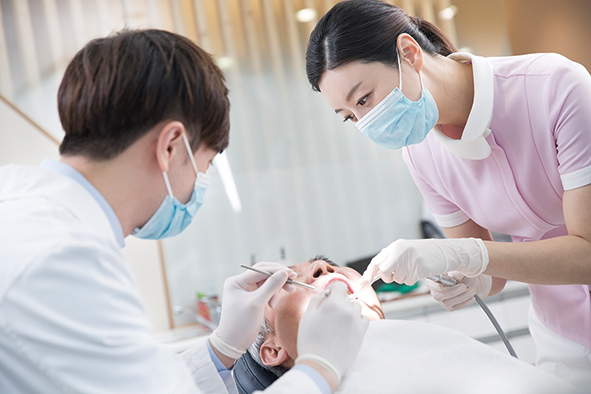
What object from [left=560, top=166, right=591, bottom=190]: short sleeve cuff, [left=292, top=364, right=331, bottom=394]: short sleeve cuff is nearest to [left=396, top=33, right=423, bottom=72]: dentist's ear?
[left=560, top=166, right=591, bottom=190]: short sleeve cuff

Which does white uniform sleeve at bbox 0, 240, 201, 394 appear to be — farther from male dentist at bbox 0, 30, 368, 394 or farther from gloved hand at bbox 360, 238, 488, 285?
gloved hand at bbox 360, 238, 488, 285

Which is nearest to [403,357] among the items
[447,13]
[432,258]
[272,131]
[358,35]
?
[432,258]

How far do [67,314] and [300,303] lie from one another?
848mm

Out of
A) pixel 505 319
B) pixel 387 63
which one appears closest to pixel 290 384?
pixel 387 63

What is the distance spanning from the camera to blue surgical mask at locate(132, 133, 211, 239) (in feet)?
3.19

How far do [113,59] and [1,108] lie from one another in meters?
2.12

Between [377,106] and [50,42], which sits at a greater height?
[50,42]

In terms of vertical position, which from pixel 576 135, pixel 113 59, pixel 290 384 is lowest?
pixel 290 384

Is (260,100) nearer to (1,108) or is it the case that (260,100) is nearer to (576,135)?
(1,108)

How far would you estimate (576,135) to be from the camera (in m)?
1.12

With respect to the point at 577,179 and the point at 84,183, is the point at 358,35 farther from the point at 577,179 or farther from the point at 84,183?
the point at 84,183

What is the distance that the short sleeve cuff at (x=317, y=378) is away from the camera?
2.76 feet

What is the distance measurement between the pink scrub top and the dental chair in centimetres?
85

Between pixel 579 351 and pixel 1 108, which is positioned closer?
pixel 579 351
